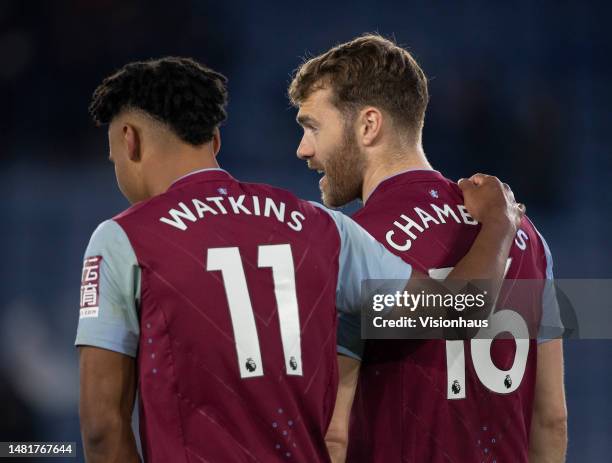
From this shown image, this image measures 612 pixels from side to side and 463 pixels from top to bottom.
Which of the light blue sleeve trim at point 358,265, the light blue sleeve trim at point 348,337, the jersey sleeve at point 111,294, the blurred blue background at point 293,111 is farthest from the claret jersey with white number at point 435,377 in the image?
the blurred blue background at point 293,111

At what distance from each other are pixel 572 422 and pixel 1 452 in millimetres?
3014

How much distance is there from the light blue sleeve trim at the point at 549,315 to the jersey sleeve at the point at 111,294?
3.13 feet

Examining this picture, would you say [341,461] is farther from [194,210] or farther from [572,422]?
[572,422]

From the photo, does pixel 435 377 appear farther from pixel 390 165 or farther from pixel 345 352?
pixel 390 165

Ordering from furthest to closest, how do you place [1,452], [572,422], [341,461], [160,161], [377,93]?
[572,422]
[1,452]
[377,93]
[341,461]
[160,161]

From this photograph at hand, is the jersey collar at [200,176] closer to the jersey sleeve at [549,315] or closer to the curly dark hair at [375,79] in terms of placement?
the curly dark hair at [375,79]

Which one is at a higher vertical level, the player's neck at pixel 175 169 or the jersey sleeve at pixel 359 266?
the player's neck at pixel 175 169

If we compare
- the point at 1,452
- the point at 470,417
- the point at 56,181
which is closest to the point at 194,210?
the point at 470,417

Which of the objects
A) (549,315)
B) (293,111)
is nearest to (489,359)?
(549,315)

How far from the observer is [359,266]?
1.71 metres

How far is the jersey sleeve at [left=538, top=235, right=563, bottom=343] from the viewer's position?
2.05 meters

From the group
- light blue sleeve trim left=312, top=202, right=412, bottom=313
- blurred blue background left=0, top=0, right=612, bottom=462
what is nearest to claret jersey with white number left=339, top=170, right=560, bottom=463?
light blue sleeve trim left=312, top=202, right=412, bottom=313

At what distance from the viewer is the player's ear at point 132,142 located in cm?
169

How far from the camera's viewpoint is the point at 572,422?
5.13 m
